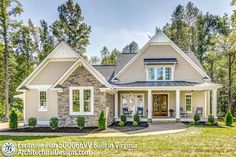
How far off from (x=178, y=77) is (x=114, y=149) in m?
14.6

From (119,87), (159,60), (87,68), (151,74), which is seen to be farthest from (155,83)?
(87,68)

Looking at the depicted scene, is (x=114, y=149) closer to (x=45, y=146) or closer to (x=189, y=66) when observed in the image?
(x=45, y=146)

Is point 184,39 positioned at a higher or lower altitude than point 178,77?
higher

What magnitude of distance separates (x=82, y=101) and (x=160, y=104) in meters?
8.75

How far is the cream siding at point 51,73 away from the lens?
20625mm

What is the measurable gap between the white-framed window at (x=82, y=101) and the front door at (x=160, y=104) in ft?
26.4

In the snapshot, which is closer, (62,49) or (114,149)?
(114,149)

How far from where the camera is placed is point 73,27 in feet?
130

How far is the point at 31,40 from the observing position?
130ft

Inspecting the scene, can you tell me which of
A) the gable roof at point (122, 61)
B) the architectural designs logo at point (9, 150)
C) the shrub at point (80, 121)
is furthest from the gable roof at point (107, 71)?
the architectural designs logo at point (9, 150)

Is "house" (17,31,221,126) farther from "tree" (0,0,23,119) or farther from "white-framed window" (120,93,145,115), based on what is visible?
"tree" (0,0,23,119)

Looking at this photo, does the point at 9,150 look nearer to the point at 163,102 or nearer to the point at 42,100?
the point at 42,100

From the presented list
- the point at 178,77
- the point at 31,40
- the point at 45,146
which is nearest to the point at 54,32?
the point at 31,40

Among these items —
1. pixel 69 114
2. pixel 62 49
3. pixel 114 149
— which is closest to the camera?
pixel 114 149
